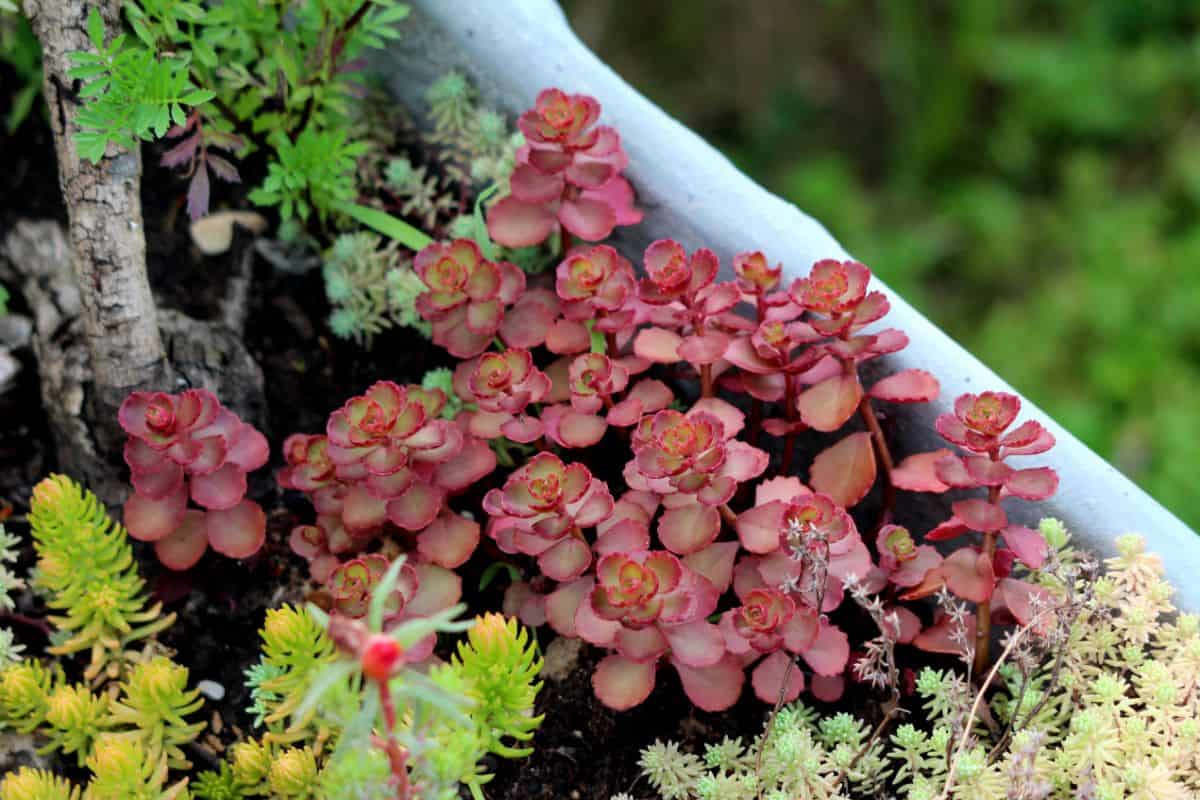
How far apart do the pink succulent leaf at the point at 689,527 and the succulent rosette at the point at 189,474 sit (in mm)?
561

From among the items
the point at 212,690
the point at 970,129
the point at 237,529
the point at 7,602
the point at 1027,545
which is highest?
the point at 1027,545

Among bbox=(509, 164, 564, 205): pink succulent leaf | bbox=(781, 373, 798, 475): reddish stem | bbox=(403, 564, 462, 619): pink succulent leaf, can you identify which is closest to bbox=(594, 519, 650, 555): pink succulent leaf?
bbox=(403, 564, 462, 619): pink succulent leaf

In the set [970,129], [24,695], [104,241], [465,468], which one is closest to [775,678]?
[465,468]

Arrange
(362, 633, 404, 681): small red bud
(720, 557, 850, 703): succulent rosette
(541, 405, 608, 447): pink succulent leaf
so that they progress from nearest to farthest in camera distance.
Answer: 1. (362, 633, 404, 681): small red bud
2. (720, 557, 850, 703): succulent rosette
3. (541, 405, 608, 447): pink succulent leaf

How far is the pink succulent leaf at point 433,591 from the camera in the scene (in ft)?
4.88

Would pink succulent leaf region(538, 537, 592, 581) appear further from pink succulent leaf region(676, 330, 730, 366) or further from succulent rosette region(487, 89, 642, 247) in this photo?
succulent rosette region(487, 89, 642, 247)

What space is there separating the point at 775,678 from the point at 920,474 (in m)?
0.35

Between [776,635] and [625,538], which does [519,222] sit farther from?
[776,635]

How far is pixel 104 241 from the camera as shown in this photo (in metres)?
1.58

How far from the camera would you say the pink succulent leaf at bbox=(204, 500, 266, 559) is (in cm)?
156

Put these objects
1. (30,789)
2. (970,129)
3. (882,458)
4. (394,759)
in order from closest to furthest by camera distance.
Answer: (394,759) < (30,789) < (882,458) < (970,129)

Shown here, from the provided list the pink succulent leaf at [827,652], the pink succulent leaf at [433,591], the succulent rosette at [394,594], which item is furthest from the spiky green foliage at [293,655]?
the pink succulent leaf at [827,652]

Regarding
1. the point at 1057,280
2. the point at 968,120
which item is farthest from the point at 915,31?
the point at 1057,280

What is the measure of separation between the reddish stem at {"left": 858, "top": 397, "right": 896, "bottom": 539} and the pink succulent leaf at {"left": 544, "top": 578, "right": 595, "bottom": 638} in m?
0.47
